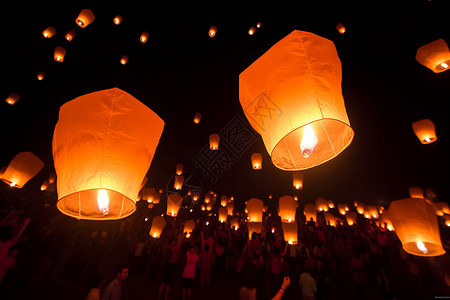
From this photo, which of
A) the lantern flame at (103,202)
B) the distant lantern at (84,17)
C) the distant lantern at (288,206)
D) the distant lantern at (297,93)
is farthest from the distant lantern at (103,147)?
the distant lantern at (288,206)

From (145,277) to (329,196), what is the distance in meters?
17.4

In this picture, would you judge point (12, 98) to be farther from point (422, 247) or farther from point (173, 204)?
point (422, 247)

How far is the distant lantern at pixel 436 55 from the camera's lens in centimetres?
363

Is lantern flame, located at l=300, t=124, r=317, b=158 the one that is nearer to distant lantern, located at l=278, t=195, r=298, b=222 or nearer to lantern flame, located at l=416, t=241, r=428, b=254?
lantern flame, located at l=416, t=241, r=428, b=254

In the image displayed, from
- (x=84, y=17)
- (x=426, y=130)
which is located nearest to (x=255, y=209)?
(x=426, y=130)

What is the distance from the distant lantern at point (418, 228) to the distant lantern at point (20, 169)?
734 cm

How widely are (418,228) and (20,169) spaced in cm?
752

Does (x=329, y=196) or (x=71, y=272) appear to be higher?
(x=329, y=196)

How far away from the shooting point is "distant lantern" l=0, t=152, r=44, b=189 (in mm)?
4250

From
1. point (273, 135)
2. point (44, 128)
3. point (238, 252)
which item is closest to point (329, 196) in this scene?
point (238, 252)

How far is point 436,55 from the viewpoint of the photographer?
3.69m

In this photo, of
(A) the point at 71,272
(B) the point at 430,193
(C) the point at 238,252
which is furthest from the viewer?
(B) the point at 430,193

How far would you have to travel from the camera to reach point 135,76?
827cm

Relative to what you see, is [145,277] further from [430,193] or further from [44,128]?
[430,193]
